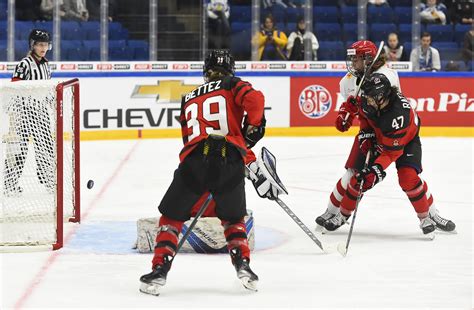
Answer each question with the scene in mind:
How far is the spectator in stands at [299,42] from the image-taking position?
1169cm

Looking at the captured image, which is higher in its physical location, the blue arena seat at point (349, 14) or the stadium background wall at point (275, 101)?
the blue arena seat at point (349, 14)

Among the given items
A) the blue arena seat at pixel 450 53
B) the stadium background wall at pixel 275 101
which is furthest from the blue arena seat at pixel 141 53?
the blue arena seat at pixel 450 53

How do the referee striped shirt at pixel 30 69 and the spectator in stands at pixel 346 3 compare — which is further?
the spectator in stands at pixel 346 3

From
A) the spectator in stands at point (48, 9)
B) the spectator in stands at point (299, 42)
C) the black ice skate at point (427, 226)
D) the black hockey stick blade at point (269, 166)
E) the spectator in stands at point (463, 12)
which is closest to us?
the black hockey stick blade at point (269, 166)

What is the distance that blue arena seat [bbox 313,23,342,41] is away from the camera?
11883mm

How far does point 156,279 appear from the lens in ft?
14.3

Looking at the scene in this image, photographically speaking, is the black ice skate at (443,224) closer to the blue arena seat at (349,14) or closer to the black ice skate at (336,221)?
the black ice skate at (336,221)

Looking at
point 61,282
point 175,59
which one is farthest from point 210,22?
point 61,282

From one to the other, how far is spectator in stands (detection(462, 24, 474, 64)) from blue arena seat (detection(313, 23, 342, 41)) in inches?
54.6

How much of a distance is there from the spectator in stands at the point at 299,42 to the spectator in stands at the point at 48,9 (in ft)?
Answer: 8.06

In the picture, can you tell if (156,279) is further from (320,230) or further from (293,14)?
(293,14)

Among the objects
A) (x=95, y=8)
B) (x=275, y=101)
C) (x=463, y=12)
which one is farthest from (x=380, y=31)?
(x=95, y=8)

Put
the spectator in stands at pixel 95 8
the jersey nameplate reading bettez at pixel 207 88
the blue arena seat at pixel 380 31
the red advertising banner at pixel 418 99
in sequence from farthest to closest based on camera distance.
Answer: the blue arena seat at pixel 380 31 → the red advertising banner at pixel 418 99 → the spectator in stands at pixel 95 8 → the jersey nameplate reading bettez at pixel 207 88

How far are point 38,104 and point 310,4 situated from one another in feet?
20.2
